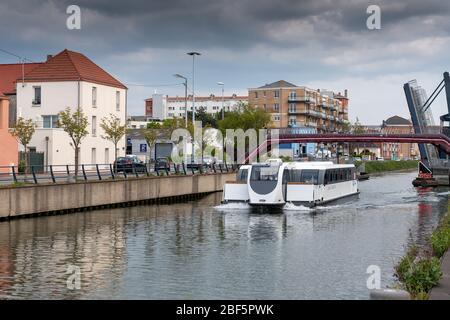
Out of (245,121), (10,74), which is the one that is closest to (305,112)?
(245,121)

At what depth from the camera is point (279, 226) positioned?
3866cm

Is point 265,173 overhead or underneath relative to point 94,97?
underneath

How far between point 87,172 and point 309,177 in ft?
60.5

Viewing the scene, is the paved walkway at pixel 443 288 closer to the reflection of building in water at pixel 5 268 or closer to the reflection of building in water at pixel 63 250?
the reflection of building in water at pixel 63 250

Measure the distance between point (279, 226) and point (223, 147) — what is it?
54.3 meters

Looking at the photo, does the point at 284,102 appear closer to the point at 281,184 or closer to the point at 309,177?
the point at 309,177

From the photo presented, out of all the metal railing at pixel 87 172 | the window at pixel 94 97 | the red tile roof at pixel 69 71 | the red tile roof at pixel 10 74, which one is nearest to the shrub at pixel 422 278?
the metal railing at pixel 87 172

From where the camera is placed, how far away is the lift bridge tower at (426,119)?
289 ft

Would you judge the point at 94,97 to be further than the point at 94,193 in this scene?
Yes

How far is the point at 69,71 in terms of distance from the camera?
66.9 m

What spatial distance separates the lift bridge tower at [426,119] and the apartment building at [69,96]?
122 ft

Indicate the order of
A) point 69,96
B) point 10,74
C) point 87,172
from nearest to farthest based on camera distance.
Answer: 1. point 87,172
2. point 69,96
3. point 10,74
